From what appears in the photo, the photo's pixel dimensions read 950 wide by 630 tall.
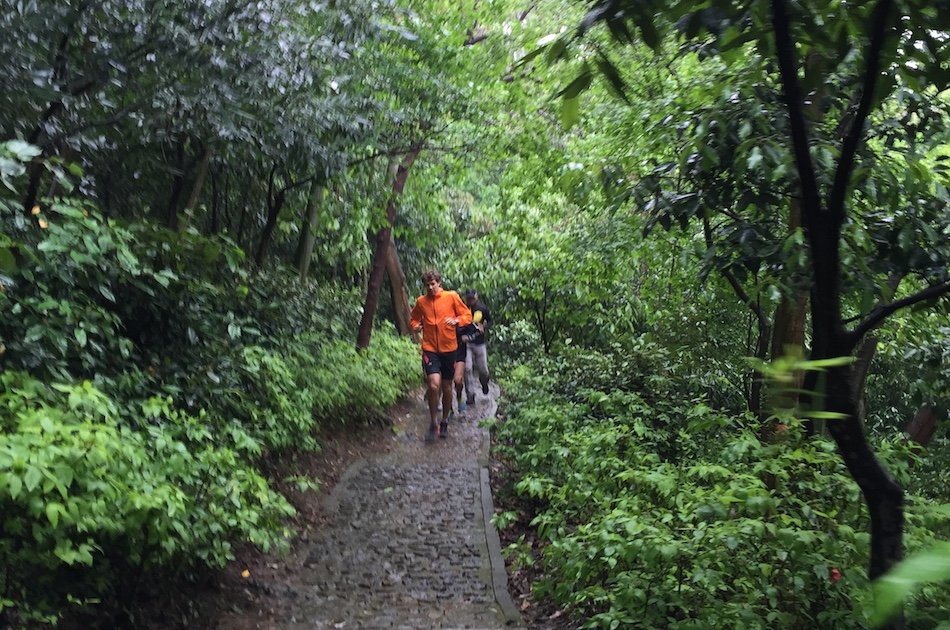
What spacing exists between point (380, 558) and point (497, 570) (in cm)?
100

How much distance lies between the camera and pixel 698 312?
876cm

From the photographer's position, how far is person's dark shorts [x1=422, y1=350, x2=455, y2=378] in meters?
9.39

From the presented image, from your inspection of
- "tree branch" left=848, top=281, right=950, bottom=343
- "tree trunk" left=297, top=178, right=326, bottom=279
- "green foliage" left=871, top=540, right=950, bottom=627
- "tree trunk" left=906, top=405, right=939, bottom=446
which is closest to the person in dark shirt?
"tree trunk" left=297, top=178, right=326, bottom=279

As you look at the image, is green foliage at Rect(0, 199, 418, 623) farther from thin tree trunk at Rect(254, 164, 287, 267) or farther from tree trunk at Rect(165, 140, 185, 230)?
thin tree trunk at Rect(254, 164, 287, 267)

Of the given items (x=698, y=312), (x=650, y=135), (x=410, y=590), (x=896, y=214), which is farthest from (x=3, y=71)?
(x=698, y=312)

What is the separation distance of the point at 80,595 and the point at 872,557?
12.8 ft

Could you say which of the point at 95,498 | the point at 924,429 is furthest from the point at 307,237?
the point at 924,429

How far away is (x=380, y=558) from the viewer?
6.11m

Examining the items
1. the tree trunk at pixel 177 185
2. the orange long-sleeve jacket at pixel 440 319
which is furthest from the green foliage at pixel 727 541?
the tree trunk at pixel 177 185

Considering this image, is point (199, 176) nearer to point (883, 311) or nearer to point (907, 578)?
point (883, 311)

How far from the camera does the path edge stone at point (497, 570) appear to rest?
521 centimetres

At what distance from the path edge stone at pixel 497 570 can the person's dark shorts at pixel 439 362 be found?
6.77ft

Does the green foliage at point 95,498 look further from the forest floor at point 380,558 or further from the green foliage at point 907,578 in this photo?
the green foliage at point 907,578

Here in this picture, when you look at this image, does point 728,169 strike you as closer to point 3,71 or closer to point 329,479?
point 3,71
